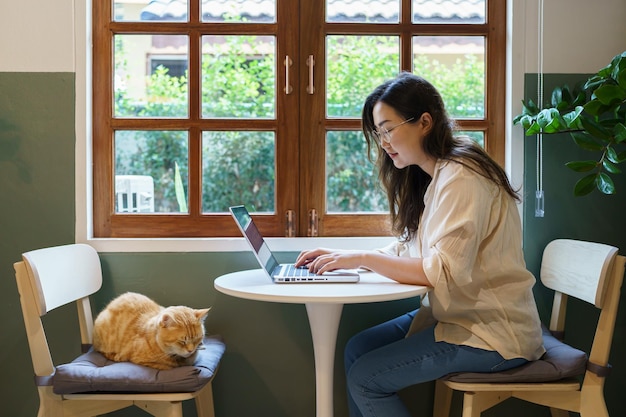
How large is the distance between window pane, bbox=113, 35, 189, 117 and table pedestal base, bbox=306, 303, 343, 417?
1.10 meters

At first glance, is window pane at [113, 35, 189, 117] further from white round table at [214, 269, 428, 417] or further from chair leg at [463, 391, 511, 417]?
chair leg at [463, 391, 511, 417]

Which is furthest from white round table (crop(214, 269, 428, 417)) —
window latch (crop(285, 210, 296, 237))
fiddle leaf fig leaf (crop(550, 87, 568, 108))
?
fiddle leaf fig leaf (crop(550, 87, 568, 108))

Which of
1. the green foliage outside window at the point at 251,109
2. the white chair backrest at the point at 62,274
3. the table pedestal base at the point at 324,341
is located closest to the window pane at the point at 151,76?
the green foliage outside window at the point at 251,109

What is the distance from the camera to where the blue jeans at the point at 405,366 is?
5.93 ft

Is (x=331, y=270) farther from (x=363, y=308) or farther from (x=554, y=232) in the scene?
(x=554, y=232)

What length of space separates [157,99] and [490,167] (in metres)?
1.39

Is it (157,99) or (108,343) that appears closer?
(108,343)

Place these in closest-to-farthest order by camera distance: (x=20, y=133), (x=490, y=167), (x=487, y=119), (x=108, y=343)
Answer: (x=490, y=167) → (x=108, y=343) → (x=20, y=133) → (x=487, y=119)

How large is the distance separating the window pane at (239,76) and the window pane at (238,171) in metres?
0.10

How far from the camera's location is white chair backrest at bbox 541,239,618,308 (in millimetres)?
1898

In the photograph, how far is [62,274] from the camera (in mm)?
2068

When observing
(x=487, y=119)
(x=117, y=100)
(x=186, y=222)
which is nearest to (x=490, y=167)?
(x=487, y=119)

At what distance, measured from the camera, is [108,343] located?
2014 millimetres

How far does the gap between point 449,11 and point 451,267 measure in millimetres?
1309
